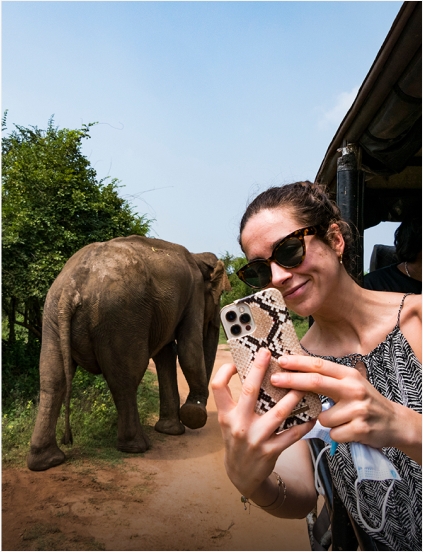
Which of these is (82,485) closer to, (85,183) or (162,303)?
(162,303)

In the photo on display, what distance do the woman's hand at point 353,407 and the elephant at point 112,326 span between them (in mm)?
3169

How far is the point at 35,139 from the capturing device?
7777 millimetres

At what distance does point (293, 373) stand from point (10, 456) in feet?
13.5

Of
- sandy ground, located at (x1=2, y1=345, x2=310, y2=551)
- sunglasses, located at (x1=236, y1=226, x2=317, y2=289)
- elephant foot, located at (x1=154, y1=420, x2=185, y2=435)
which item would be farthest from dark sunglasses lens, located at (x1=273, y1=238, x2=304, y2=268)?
elephant foot, located at (x1=154, y1=420, x2=185, y2=435)

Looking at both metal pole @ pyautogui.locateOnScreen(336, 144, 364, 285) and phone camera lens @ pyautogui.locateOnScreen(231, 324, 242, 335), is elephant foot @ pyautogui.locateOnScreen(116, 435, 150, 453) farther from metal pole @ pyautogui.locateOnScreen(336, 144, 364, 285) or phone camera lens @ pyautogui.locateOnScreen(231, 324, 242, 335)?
phone camera lens @ pyautogui.locateOnScreen(231, 324, 242, 335)

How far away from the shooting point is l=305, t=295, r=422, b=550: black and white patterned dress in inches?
38.3

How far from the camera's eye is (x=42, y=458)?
3807 mm

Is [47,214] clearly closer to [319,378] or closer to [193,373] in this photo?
[193,373]

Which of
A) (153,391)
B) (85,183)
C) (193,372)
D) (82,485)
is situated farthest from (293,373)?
(153,391)

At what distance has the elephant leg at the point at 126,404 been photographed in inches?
167

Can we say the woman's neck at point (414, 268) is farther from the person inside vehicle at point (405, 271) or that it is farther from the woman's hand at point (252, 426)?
the woman's hand at point (252, 426)

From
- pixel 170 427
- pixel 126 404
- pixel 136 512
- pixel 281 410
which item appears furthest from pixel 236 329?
pixel 170 427

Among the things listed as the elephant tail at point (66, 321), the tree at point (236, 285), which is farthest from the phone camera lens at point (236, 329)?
the tree at point (236, 285)

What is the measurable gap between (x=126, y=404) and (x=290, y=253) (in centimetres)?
359
